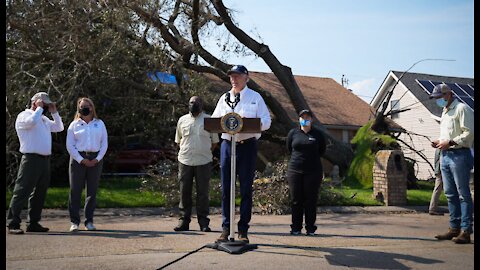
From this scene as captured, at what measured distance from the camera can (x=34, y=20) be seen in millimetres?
11641

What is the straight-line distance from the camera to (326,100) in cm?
3172

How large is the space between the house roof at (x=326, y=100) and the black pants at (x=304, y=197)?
60.1 ft

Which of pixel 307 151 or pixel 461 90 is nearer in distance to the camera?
pixel 307 151

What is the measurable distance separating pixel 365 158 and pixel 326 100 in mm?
15669

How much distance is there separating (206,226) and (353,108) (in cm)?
2526

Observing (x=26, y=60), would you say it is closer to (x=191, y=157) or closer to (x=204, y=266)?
(x=191, y=157)

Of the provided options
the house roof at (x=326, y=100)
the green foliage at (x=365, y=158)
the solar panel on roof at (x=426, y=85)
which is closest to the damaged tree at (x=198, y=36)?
the green foliage at (x=365, y=158)

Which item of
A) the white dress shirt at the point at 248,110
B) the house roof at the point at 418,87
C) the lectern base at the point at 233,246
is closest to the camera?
the lectern base at the point at 233,246

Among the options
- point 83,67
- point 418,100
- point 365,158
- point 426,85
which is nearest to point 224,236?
point 83,67

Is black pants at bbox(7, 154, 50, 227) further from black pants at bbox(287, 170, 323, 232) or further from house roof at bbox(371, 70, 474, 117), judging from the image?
house roof at bbox(371, 70, 474, 117)

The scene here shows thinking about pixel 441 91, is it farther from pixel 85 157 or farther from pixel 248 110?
pixel 85 157

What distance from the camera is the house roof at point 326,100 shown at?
2743cm

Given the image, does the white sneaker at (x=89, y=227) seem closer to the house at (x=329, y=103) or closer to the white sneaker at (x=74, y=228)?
the white sneaker at (x=74, y=228)

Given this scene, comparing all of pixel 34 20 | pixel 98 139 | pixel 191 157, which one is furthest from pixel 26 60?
pixel 191 157
